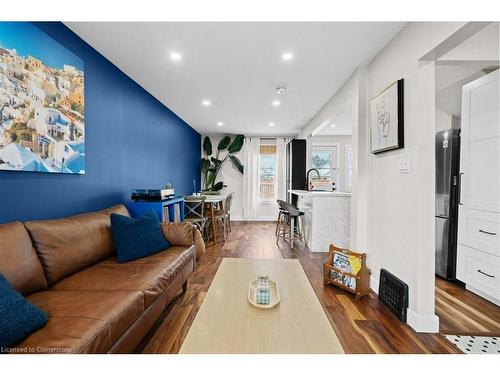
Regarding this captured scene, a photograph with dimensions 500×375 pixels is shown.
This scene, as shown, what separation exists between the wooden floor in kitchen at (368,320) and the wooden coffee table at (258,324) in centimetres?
55

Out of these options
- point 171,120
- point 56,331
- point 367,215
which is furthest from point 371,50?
point 171,120

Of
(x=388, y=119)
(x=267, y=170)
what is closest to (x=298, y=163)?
(x=267, y=170)

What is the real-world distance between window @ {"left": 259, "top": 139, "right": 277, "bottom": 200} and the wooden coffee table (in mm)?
5053

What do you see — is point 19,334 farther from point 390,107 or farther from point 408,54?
point 408,54

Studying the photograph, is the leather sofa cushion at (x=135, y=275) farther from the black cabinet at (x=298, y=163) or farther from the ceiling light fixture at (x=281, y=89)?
the black cabinet at (x=298, y=163)

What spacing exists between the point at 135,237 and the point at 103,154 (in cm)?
110

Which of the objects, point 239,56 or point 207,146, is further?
point 207,146

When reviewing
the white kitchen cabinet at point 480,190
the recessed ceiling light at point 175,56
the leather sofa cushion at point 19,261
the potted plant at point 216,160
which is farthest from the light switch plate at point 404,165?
the potted plant at point 216,160

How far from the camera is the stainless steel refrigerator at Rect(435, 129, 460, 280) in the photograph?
8.11ft

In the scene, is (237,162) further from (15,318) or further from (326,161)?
(15,318)

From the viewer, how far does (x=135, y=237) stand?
1.94m

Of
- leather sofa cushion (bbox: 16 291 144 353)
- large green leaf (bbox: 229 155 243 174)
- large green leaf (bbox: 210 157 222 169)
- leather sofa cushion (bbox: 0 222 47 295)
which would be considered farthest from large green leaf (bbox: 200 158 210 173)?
leather sofa cushion (bbox: 16 291 144 353)

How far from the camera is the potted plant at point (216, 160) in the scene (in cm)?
616

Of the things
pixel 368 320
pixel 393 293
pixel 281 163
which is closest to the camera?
pixel 368 320
